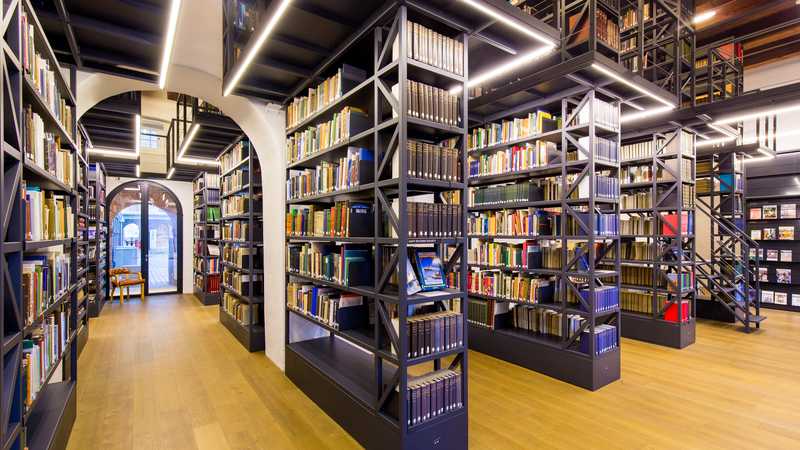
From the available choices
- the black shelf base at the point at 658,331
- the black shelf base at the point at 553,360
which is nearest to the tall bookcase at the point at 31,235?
the black shelf base at the point at 553,360

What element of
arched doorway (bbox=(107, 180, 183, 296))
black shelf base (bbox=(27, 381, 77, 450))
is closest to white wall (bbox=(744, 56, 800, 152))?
black shelf base (bbox=(27, 381, 77, 450))

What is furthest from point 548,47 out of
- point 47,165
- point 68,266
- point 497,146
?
point 68,266

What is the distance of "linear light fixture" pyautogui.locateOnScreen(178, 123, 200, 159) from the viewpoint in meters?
5.63

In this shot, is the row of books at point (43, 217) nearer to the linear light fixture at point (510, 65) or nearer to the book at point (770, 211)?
the linear light fixture at point (510, 65)

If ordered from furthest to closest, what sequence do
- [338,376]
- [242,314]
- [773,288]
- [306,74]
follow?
[773,288]
[242,314]
[306,74]
[338,376]

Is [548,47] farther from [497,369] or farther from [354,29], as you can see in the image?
[497,369]

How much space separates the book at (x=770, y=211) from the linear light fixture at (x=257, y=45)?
10.4 metres

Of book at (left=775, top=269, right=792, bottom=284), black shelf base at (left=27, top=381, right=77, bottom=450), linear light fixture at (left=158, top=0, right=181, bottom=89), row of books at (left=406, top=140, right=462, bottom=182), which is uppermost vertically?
linear light fixture at (left=158, top=0, right=181, bottom=89)

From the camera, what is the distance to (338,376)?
336 cm

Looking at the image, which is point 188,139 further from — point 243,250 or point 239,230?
point 243,250

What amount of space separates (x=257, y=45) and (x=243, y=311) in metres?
3.97

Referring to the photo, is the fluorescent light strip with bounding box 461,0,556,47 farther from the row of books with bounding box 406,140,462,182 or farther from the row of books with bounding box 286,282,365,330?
the row of books with bounding box 286,282,365,330

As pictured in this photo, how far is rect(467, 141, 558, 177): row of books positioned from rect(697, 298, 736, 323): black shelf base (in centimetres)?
492

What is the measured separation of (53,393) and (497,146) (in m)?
5.10
